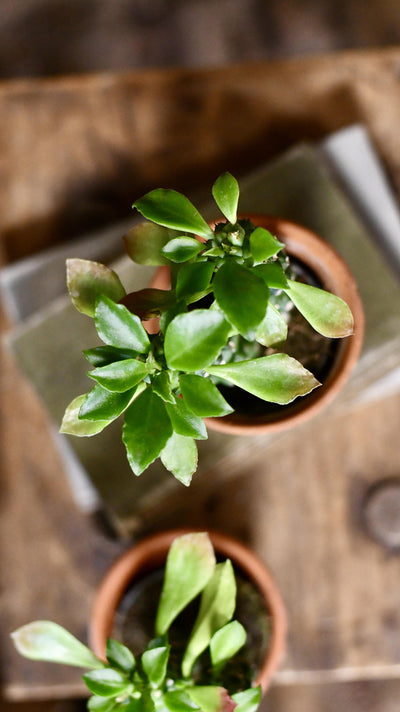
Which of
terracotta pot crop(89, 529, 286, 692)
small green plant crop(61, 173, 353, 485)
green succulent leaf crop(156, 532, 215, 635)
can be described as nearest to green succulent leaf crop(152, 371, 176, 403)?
Answer: small green plant crop(61, 173, 353, 485)

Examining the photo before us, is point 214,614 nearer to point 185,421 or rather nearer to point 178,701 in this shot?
point 178,701

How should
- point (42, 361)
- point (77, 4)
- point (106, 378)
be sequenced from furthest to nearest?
1. point (77, 4)
2. point (42, 361)
3. point (106, 378)

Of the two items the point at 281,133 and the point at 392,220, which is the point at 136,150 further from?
the point at 392,220

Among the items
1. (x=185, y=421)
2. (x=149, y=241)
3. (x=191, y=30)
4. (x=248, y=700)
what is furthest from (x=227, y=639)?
(x=191, y=30)

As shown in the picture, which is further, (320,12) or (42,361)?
(320,12)

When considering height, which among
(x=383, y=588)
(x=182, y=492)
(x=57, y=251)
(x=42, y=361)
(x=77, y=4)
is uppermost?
(x=77, y=4)

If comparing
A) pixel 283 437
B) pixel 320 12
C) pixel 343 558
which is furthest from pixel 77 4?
pixel 343 558

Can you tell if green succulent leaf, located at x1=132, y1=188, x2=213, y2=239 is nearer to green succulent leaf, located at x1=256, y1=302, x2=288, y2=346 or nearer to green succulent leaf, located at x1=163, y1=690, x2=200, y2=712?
green succulent leaf, located at x1=256, y1=302, x2=288, y2=346

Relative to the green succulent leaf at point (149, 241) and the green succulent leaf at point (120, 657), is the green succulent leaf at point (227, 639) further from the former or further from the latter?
the green succulent leaf at point (149, 241)

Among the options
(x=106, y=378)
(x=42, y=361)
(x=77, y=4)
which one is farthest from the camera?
(x=77, y=4)
